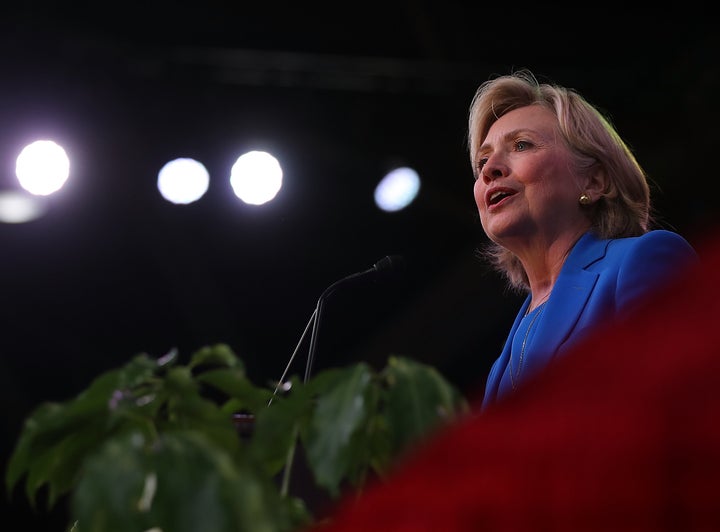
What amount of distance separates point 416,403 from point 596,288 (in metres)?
0.91

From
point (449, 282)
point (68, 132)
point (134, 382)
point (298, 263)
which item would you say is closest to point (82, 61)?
point (68, 132)

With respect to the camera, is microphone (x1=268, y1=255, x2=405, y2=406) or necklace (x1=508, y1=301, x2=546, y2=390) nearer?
microphone (x1=268, y1=255, x2=405, y2=406)

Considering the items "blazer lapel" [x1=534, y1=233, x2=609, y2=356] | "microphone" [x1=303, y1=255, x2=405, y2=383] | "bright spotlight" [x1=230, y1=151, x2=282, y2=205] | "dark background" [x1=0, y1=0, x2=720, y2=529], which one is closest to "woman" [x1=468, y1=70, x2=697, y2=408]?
"blazer lapel" [x1=534, y1=233, x2=609, y2=356]

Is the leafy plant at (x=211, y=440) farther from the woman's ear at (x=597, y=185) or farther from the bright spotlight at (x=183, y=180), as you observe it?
the bright spotlight at (x=183, y=180)

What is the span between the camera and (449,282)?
16.1 ft

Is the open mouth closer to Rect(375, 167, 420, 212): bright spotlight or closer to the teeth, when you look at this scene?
the teeth

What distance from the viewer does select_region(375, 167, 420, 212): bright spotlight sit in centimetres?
434

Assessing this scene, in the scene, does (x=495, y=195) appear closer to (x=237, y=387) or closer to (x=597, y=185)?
(x=597, y=185)

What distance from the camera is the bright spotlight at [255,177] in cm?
393

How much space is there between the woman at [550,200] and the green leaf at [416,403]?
861mm

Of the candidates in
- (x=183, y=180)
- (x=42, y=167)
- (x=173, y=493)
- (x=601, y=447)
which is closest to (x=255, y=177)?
Answer: (x=183, y=180)

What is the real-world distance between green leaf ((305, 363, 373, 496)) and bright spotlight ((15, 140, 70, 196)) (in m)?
3.47

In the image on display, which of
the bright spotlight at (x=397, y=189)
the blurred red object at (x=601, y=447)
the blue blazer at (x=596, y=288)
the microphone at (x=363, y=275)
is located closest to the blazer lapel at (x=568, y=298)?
the blue blazer at (x=596, y=288)

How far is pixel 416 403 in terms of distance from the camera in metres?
0.60
